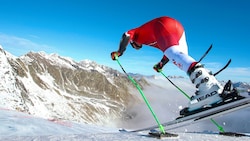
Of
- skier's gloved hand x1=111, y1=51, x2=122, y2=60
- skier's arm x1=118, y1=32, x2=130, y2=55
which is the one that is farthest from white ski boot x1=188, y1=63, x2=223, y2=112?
skier's gloved hand x1=111, y1=51, x2=122, y2=60

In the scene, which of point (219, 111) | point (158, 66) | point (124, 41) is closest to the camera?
point (219, 111)

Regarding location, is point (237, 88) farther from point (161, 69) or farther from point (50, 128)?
point (50, 128)

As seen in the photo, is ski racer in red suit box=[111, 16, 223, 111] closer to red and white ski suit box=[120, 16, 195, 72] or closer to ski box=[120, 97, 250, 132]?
red and white ski suit box=[120, 16, 195, 72]

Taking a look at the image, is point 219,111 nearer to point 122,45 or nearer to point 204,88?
point 204,88

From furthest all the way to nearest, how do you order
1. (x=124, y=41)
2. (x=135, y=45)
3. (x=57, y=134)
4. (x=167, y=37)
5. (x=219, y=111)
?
1. (x=135, y=45)
2. (x=124, y=41)
3. (x=167, y=37)
4. (x=57, y=134)
5. (x=219, y=111)

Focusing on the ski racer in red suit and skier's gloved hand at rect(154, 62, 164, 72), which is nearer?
the ski racer in red suit

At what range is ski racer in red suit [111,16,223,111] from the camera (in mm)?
4344

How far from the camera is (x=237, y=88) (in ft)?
14.1

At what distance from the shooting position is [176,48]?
196 inches

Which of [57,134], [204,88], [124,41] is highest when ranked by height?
[124,41]

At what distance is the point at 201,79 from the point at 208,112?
0.56 m

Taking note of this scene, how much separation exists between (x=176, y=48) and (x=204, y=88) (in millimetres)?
1003

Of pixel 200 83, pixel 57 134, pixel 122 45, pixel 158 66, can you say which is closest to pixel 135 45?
pixel 122 45

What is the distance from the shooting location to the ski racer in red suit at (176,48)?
434 cm
